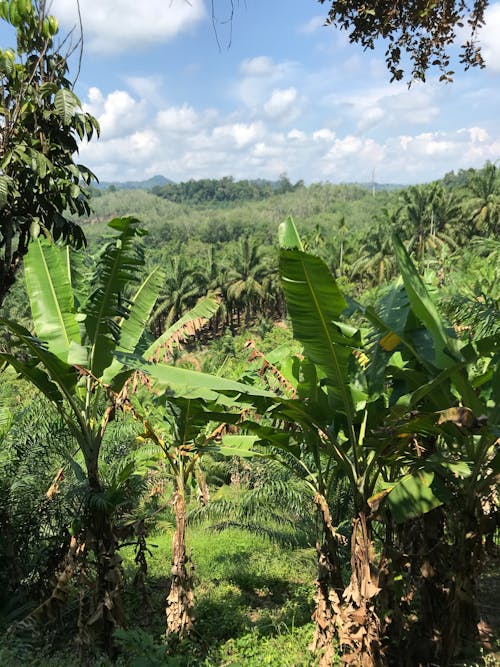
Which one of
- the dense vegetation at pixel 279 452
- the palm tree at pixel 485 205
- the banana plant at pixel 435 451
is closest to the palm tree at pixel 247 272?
the palm tree at pixel 485 205

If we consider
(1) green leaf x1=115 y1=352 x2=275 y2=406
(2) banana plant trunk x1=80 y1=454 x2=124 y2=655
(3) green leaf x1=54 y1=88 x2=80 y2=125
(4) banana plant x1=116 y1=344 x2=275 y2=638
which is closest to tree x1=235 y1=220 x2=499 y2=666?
(1) green leaf x1=115 y1=352 x2=275 y2=406

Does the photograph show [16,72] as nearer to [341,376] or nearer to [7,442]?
[341,376]

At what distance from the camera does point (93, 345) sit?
15.7 ft

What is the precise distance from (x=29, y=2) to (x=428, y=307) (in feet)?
14.3

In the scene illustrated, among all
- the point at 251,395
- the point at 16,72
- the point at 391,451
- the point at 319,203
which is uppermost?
the point at 319,203

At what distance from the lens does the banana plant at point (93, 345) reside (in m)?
4.47

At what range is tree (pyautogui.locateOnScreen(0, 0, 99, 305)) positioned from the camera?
14.5 feet

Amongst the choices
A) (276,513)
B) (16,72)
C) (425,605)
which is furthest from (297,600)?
(16,72)

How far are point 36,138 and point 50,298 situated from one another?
161 centimetres

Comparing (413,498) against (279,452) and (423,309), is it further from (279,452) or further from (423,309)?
(279,452)

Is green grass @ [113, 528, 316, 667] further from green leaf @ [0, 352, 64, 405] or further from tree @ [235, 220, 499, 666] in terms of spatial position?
green leaf @ [0, 352, 64, 405]

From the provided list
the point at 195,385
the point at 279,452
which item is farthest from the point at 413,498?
the point at 279,452

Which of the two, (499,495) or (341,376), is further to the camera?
(499,495)

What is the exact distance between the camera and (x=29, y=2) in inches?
172
